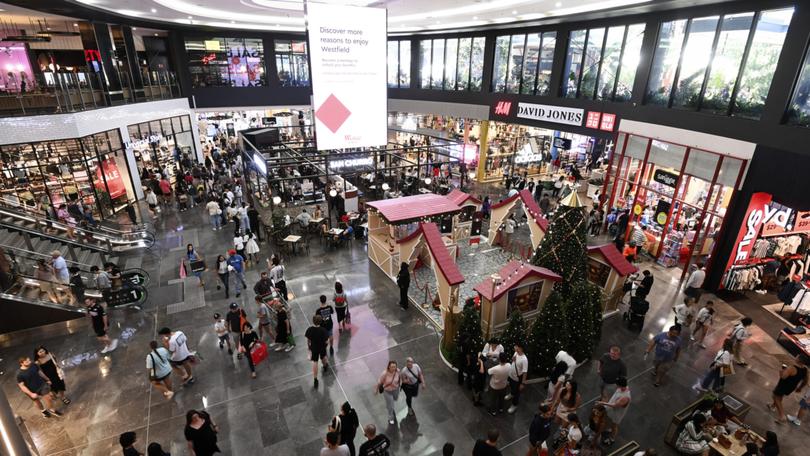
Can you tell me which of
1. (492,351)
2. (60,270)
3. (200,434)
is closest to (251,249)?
(60,270)

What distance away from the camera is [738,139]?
11.6 meters

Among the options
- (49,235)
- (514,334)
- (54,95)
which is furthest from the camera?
(54,95)

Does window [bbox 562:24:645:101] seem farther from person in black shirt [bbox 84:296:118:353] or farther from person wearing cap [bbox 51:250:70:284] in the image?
person wearing cap [bbox 51:250:70:284]

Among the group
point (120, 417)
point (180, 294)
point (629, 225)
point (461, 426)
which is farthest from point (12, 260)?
point (629, 225)

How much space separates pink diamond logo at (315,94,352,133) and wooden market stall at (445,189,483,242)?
6488 millimetres

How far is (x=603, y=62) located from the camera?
1695 centimetres

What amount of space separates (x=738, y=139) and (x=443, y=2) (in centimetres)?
1026

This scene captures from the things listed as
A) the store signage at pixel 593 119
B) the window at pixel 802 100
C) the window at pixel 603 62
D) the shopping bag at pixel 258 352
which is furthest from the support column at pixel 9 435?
the store signage at pixel 593 119

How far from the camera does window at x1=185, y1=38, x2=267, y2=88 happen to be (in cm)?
2508

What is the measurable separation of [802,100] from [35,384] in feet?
58.6

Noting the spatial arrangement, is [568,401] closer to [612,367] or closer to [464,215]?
[612,367]

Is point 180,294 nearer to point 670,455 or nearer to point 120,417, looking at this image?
point 120,417

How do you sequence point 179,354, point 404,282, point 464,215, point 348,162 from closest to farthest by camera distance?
point 179,354 → point 404,282 → point 348,162 → point 464,215

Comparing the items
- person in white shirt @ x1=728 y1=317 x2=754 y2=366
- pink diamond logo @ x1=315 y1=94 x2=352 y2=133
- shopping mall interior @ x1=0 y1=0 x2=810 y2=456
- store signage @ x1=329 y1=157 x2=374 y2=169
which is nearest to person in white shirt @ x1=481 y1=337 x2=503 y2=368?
shopping mall interior @ x1=0 y1=0 x2=810 y2=456
